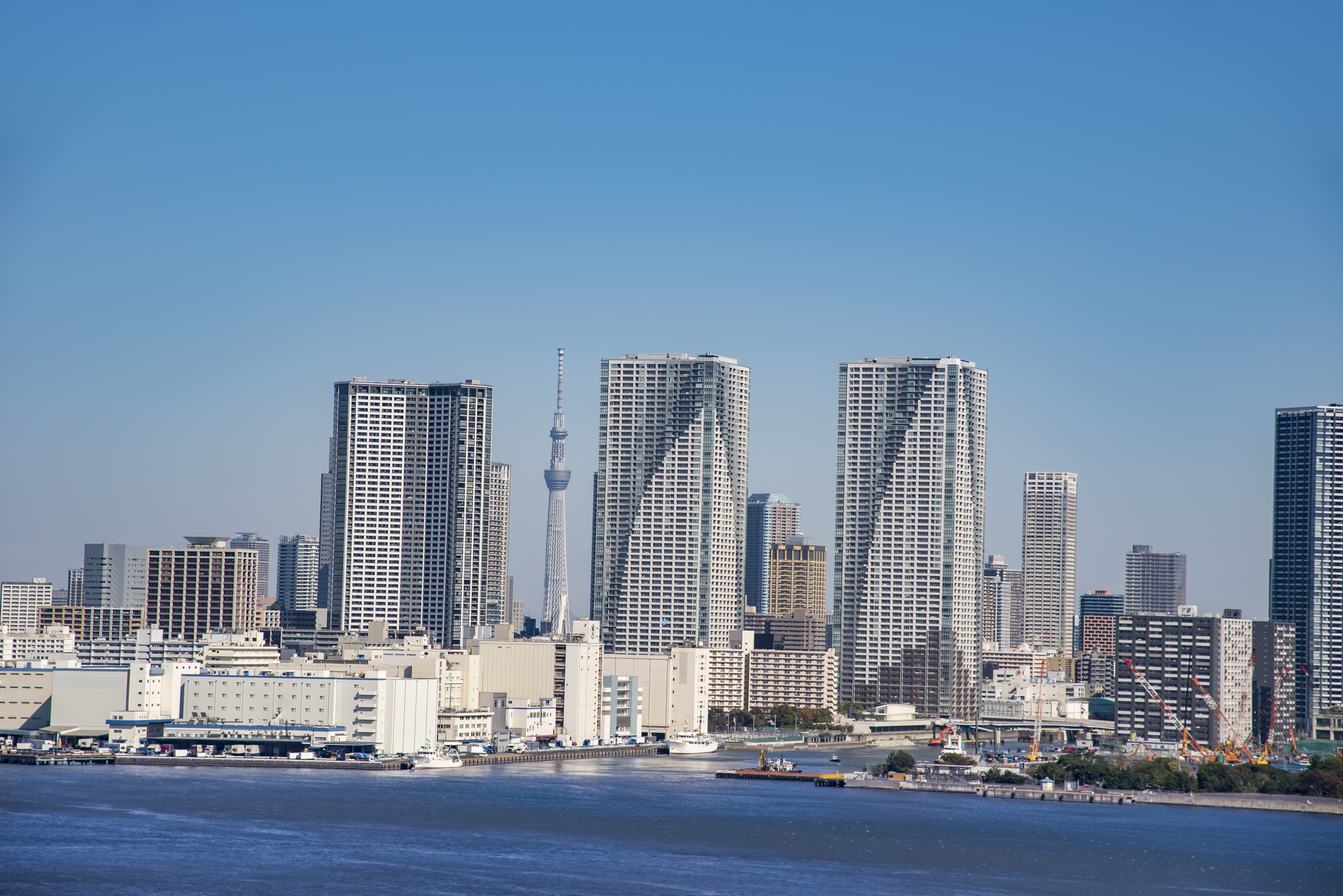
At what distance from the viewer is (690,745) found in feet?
360

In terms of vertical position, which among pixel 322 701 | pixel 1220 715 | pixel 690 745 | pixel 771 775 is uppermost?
pixel 322 701

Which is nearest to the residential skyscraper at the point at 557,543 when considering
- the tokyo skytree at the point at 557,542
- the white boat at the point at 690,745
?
the tokyo skytree at the point at 557,542

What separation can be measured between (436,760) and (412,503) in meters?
63.8

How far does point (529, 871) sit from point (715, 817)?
55.7 ft

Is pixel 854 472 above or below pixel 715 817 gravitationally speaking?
above

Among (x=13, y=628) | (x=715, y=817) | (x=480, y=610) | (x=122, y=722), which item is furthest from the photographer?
(x=13, y=628)

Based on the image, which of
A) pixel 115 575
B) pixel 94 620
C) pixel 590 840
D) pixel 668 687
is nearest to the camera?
pixel 590 840

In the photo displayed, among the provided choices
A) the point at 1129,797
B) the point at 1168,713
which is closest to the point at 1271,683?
the point at 1168,713

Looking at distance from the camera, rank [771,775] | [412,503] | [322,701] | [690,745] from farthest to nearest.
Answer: [412,503] → [690,745] → [771,775] → [322,701]

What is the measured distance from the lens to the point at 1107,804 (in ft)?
273

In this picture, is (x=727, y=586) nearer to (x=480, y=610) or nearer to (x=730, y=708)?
(x=730, y=708)

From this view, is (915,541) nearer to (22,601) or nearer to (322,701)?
(322,701)

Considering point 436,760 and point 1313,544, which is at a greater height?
point 1313,544

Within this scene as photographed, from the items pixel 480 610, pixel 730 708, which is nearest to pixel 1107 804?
pixel 730 708
